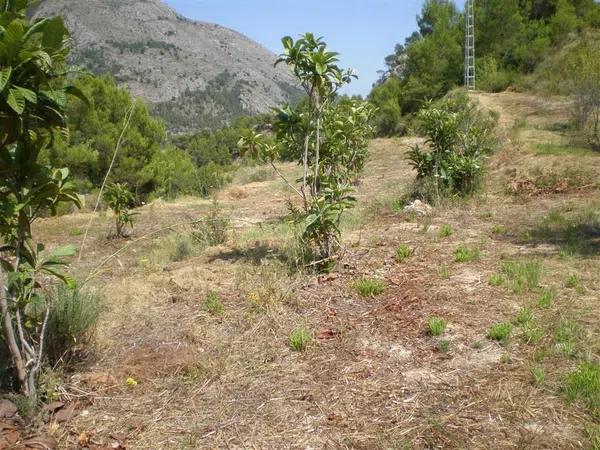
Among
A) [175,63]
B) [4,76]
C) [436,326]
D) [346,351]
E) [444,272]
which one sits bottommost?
[346,351]

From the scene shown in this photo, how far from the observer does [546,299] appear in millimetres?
3896

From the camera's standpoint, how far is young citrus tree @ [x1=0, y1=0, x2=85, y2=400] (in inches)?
96.7

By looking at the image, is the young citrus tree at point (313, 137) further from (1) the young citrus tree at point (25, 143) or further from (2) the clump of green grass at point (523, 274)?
(1) the young citrus tree at point (25, 143)

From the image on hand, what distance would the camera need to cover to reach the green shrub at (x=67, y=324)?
11.1 ft

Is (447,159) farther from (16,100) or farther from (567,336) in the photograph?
(16,100)

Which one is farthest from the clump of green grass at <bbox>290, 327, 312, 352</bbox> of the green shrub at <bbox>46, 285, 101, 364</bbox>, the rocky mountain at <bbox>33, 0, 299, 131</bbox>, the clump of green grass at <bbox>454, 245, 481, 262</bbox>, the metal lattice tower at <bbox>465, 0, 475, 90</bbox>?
the rocky mountain at <bbox>33, 0, 299, 131</bbox>

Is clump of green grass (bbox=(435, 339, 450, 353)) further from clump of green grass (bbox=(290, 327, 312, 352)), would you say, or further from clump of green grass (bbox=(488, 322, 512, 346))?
clump of green grass (bbox=(290, 327, 312, 352))

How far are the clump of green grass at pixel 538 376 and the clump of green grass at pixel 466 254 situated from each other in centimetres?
210

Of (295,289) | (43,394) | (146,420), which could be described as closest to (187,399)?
(146,420)

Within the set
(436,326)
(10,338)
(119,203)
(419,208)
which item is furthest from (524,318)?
(119,203)

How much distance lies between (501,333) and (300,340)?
1.34 meters

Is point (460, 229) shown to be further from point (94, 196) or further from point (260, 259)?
point (94, 196)

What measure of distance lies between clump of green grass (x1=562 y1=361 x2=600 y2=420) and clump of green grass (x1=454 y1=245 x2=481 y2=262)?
7.14 ft

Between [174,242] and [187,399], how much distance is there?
4.36 m
